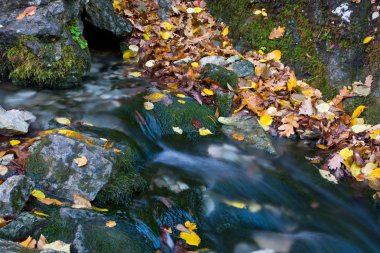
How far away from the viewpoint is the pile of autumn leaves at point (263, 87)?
4.22 meters

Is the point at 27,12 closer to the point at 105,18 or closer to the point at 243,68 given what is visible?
the point at 105,18

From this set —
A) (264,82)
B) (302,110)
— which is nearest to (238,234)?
(302,110)

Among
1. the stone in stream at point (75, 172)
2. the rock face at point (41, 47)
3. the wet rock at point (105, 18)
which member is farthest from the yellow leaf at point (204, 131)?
the wet rock at point (105, 18)

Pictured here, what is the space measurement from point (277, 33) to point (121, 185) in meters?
3.80

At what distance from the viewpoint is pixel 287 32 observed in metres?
5.90

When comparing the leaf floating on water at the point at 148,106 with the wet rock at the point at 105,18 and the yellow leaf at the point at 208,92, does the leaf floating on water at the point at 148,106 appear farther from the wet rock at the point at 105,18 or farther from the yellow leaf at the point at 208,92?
the wet rock at the point at 105,18

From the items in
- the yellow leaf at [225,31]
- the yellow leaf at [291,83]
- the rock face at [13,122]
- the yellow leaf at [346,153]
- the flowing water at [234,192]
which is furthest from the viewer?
the yellow leaf at [225,31]

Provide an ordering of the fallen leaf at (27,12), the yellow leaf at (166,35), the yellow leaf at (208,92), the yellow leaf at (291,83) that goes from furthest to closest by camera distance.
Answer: the yellow leaf at (166,35)
the yellow leaf at (291,83)
the yellow leaf at (208,92)
the fallen leaf at (27,12)

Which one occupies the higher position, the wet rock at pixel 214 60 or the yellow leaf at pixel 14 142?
the wet rock at pixel 214 60

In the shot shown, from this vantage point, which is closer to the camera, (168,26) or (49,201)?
(49,201)

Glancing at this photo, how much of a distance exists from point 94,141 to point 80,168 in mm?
507

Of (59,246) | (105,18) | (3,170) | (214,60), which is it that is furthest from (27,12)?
→ (59,246)

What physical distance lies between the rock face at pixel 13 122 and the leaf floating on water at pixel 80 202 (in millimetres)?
1101

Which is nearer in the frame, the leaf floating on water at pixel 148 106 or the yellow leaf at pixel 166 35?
the leaf floating on water at pixel 148 106
